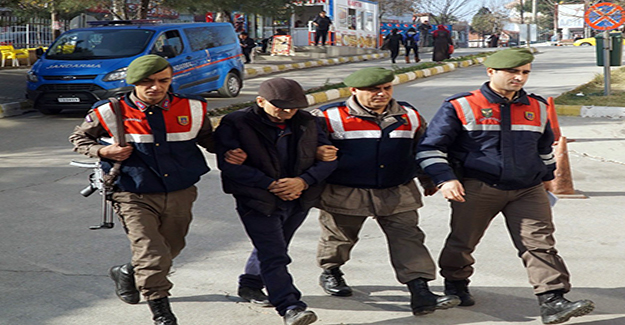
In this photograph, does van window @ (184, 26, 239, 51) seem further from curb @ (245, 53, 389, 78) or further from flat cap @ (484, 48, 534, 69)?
flat cap @ (484, 48, 534, 69)

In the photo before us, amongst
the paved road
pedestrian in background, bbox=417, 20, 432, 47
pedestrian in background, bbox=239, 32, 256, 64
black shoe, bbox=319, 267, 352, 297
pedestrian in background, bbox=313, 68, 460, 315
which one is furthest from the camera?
pedestrian in background, bbox=417, 20, 432, 47

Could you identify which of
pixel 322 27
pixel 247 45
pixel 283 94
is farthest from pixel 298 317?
pixel 322 27

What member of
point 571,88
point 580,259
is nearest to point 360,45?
point 571,88

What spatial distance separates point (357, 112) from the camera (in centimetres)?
423

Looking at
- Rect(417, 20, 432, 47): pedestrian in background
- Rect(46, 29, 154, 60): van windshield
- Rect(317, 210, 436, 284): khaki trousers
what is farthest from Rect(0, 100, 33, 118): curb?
Rect(417, 20, 432, 47): pedestrian in background

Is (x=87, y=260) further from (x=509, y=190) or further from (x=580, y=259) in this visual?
(x=580, y=259)

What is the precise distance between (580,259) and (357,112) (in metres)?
2.14

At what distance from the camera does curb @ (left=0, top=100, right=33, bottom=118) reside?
13824mm

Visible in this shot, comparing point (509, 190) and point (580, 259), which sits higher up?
point (509, 190)

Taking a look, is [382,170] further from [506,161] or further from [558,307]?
[558,307]

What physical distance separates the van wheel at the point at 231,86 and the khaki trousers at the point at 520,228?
1188 cm

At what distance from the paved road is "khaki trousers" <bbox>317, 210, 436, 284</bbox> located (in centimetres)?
26

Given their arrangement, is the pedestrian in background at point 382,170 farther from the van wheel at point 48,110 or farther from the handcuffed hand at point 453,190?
the van wheel at point 48,110

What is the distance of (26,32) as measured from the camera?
28.0 metres
